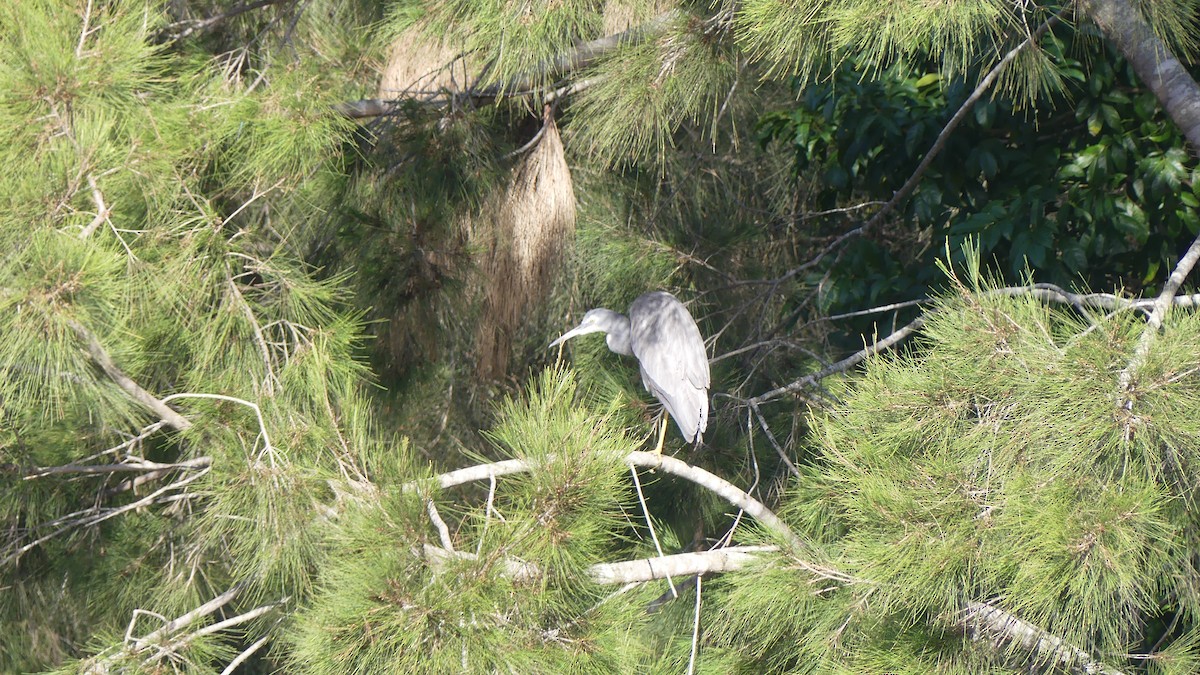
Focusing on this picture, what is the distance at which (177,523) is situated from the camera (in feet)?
6.30

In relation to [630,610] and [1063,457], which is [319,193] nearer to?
[630,610]

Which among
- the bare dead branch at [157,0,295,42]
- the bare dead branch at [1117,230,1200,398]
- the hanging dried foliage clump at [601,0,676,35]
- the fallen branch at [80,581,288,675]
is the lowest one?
the fallen branch at [80,581,288,675]

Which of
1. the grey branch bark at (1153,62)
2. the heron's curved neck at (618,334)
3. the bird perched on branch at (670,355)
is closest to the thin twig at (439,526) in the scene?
the bird perched on branch at (670,355)

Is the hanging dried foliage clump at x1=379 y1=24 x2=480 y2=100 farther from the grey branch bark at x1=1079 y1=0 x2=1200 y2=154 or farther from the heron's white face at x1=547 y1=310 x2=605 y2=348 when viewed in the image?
the grey branch bark at x1=1079 y1=0 x2=1200 y2=154

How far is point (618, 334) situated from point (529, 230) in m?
0.26

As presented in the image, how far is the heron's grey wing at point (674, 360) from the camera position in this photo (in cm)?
174

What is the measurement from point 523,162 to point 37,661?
4.83ft

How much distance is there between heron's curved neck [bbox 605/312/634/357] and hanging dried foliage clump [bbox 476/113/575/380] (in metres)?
0.15

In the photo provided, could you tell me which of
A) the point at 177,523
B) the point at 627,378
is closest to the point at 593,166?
the point at 627,378

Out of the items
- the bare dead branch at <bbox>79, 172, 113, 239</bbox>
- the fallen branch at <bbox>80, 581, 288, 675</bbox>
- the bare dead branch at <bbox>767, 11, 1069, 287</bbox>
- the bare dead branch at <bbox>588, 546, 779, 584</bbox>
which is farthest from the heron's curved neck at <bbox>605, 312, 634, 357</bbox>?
the bare dead branch at <bbox>79, 172, 113, 239</bbox>

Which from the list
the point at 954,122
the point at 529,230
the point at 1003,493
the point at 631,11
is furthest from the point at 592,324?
the point at 1003,493

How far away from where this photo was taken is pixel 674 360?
1.79 meters

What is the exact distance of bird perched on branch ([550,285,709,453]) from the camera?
175cm

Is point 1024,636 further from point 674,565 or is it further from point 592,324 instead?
point 592,324
